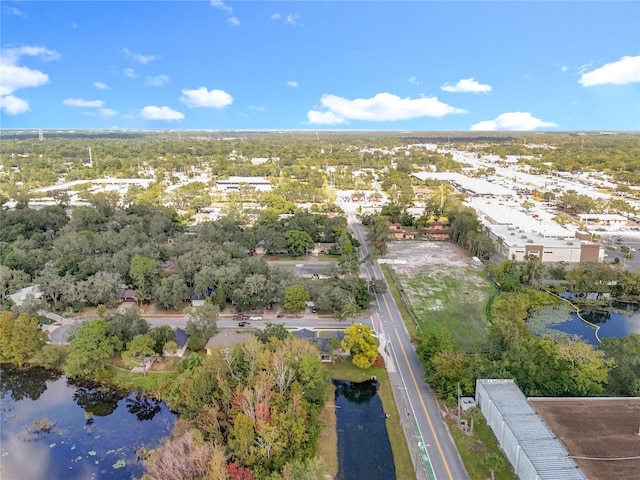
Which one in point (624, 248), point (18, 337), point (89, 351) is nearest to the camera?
point (89, 351)

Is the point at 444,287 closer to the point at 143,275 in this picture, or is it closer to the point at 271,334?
the point at 271,334

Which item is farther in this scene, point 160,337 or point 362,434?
point 160,337

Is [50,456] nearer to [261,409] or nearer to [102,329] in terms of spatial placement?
[102,329]

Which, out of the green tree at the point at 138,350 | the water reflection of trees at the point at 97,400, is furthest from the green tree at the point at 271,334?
the water reflection of trees at the point at 97,400

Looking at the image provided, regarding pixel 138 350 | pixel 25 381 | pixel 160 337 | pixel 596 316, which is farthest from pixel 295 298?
pixel 596 316

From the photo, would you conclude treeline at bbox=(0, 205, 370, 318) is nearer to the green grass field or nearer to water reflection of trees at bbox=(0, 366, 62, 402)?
the green grass field

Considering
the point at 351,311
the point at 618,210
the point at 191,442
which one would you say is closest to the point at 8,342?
the point at 191,442

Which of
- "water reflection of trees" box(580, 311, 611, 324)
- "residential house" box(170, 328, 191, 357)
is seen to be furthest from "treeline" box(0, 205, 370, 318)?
"water reflection of trees" box(580, 311, 611, 324)
